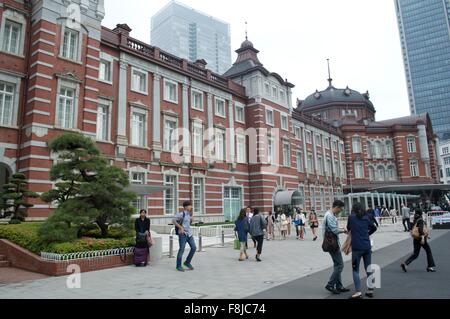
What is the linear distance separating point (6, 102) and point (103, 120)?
509 cm

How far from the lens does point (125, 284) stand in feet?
26.0

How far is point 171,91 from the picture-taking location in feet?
80.9

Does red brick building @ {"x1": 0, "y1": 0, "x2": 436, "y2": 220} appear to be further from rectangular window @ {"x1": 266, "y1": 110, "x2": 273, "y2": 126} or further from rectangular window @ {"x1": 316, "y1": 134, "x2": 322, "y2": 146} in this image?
rectangular window @ {"x1": 316, "y1": 134, "x2": 322, "y2": 146}

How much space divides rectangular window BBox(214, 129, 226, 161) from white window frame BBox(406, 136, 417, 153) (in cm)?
3479

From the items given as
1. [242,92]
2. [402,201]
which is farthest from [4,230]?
[402,201]

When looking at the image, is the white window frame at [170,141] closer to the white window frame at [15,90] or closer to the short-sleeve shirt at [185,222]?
the white window frame at [15,90]

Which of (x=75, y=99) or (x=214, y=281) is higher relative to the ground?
(x=75, y=99)

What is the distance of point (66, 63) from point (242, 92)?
53.4 ft

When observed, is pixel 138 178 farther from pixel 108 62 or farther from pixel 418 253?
pixel 418 253

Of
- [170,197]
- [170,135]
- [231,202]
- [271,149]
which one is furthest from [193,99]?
[271,149]

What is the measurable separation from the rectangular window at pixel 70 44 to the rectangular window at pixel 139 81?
14.1 feet

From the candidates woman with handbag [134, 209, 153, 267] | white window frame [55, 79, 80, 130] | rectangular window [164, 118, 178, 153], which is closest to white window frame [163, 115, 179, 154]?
rectangular window [164, 118, 178, 153]

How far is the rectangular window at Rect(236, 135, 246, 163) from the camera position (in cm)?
2928

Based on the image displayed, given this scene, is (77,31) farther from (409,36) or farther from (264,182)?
(409,36)
